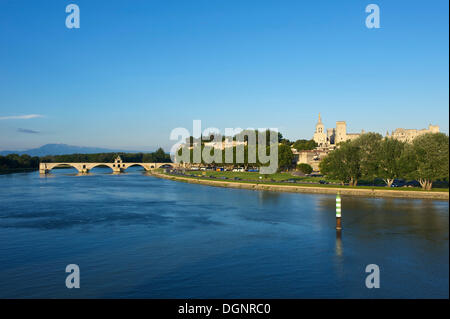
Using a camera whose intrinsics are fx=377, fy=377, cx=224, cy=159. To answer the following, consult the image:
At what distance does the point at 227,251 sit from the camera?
18531mm

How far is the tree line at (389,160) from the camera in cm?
3522

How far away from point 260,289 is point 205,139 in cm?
12226

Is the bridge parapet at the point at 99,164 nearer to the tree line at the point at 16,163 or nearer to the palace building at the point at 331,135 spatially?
the tree line at the point at 16,163

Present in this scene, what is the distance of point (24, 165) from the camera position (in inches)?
4385

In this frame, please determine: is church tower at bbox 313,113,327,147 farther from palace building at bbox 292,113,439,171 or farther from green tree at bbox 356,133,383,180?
green tree at bbox 356,133,383,180

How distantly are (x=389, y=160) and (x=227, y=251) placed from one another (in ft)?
96.7

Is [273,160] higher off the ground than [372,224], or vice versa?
[273,160]

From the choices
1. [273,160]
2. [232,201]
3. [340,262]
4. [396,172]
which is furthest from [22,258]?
[273,160]

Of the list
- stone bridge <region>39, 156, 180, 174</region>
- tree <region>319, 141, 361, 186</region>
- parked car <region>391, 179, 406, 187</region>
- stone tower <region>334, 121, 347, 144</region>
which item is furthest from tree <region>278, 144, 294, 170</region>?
stone tower <region>334, 121, 347, 144</region>

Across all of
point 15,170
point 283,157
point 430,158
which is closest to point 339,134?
point 283,157

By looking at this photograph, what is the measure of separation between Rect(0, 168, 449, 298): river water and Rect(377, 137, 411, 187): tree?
27.9ft

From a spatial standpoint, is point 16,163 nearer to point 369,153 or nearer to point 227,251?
point 369,153

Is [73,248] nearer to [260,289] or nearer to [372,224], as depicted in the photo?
[260,289]

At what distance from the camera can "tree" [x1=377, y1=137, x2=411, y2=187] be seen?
4019 cm
